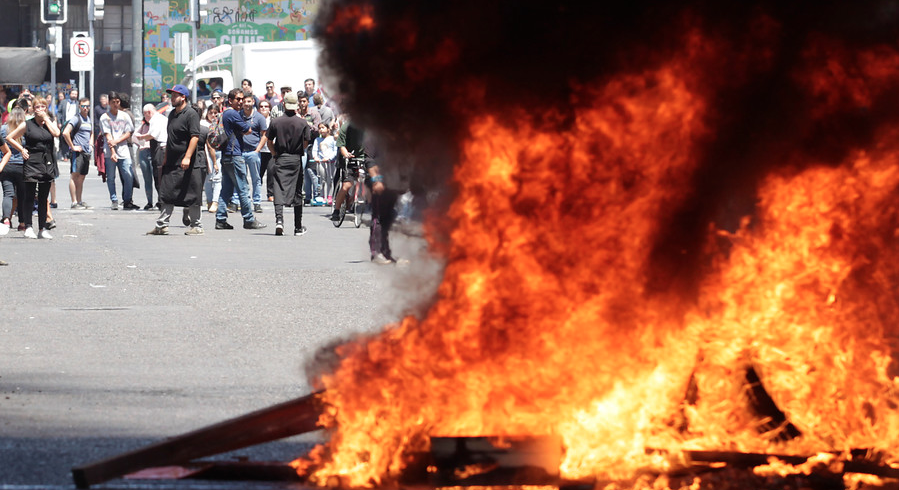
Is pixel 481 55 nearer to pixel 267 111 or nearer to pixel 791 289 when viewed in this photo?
pixel 791 289

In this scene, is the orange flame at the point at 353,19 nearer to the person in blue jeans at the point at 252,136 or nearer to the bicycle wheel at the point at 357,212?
the bicycle wheel at the point at 357,212

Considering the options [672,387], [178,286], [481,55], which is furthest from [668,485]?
[178,286]

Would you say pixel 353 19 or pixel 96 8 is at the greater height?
pixel 96 8

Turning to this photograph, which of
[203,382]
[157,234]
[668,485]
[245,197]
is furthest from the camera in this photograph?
[245,197]

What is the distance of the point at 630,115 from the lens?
5312mm

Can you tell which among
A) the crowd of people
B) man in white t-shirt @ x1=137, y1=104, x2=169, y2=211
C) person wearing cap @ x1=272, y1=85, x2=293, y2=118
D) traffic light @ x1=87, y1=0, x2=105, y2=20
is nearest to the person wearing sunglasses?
the crowd of people

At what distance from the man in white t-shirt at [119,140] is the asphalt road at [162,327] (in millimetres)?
4152

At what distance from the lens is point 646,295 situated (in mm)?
5324

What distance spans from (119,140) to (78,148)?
0.70 metres

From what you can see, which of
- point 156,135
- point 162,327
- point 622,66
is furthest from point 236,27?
point 622,66

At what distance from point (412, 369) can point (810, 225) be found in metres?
1.63

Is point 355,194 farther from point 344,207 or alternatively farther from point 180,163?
point 180,163

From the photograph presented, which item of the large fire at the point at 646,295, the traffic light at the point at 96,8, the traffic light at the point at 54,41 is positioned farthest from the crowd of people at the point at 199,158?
the traffic light at the point at 96,8

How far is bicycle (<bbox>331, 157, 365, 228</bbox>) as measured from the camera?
1747cm
